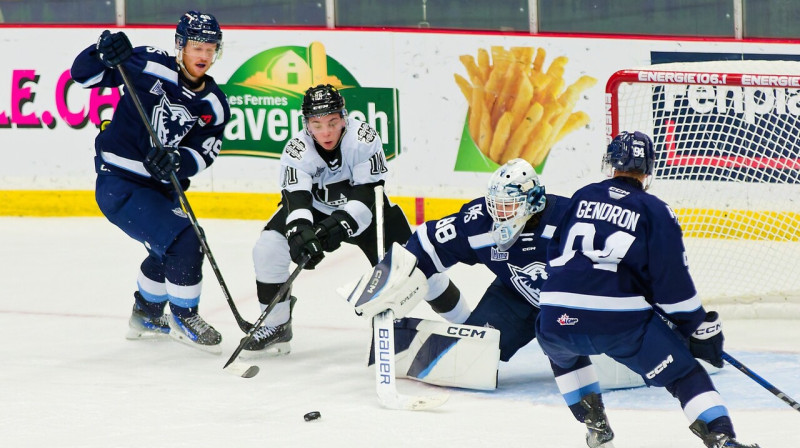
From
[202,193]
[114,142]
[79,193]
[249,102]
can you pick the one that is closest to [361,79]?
[249,102]

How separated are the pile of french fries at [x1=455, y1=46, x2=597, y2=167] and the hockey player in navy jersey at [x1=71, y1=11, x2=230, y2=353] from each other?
6.47 ft

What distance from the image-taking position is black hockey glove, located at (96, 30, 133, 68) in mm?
4148

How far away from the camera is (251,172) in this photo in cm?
654

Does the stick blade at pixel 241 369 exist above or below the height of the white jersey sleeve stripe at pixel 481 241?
below

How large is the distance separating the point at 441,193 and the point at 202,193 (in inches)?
49.6

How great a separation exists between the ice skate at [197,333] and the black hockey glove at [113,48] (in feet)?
2.97

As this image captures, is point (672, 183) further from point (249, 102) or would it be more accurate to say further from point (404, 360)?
point (249, 102)

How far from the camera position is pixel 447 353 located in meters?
3.85

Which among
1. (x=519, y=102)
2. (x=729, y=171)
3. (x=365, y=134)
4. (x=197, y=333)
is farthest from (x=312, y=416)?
(x=519, y=102)

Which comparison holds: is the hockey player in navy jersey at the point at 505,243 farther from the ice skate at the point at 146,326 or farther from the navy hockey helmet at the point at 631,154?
the ice skate at the point at 146,326

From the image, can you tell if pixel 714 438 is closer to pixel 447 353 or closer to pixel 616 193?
pixel 616 193

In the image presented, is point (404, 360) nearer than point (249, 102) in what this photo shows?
Yes

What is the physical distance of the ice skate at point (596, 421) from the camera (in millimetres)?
3094

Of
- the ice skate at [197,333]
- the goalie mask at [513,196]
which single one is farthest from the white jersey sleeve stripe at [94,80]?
the goalie mask at [513,196]
